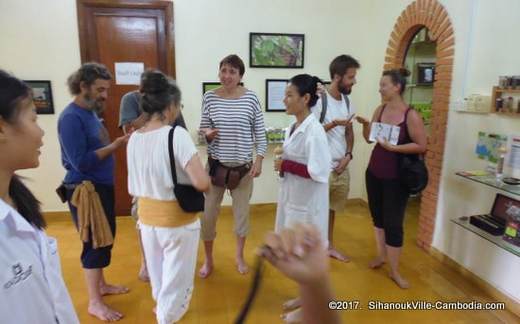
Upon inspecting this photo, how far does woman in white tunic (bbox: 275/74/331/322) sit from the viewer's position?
194 cm

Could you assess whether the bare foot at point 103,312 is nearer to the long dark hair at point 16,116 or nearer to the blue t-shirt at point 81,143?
the blue t-shirt at point 81,143

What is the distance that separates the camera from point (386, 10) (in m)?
3.58

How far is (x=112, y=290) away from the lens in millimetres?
2422

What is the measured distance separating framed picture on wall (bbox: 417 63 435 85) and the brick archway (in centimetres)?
104

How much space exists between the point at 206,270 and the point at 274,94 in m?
2.06

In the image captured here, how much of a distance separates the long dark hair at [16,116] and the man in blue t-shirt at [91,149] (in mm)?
916

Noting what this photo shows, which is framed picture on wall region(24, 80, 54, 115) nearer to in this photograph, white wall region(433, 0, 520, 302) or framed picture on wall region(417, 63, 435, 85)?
→ white wall region(433, 0, 520, 302)

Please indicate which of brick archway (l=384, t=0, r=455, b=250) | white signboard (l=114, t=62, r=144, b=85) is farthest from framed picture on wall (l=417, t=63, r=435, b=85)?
white signboard (l=114, t=62, r=144, b=85)

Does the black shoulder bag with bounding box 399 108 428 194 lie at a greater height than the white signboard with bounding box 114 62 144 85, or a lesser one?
lesser

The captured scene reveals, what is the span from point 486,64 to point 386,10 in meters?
1.50

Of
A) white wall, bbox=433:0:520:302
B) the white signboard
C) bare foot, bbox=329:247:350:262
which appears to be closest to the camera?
white wall, bbox=433:0:520:302

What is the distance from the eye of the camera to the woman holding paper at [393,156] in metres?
2.36

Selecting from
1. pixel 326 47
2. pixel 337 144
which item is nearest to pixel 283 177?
pixel 337 144

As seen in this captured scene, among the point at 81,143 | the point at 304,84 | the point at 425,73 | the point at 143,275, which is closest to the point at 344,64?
the point at 304,84
